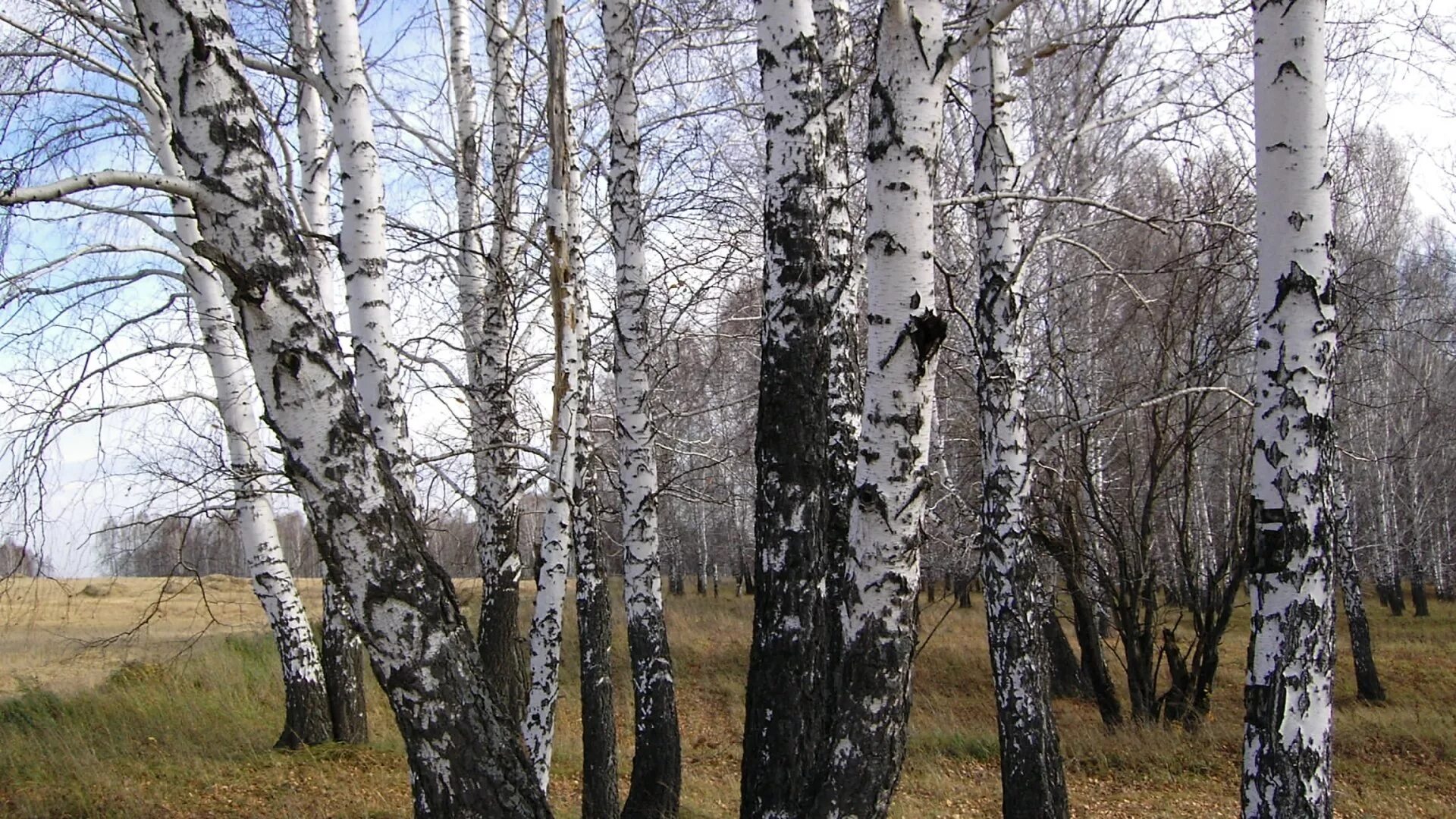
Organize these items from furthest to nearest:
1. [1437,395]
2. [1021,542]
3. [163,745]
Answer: [1437,395]
[163,745]
[1021,542]

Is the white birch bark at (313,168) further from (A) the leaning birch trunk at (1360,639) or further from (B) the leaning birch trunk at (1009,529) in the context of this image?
(A) the leaning birch trunk at (1360,639)

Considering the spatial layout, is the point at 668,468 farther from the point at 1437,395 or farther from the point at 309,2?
the point at 1437,395

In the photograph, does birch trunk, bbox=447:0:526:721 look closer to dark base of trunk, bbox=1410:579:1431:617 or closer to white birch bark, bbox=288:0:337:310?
white birch bark, bbox=288:0:337:310

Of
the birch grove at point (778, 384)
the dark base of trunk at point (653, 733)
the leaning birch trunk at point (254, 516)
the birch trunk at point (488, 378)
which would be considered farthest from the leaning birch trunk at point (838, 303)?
the leaning birch trunk at point (254, 516)

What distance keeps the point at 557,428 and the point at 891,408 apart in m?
3.06

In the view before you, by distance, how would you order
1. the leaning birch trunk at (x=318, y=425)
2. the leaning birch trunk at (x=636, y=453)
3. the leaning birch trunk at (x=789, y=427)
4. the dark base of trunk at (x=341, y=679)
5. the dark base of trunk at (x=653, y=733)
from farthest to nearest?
1. the dark base of trunk at (x=341, y=679)
2. the dark base of trunk at (x=653, y=733)
3. the leaning birch trunk at (x=636, y=453)
4. the leaning birch trunk at (x=789, y=427)
5. the leaning birch trunk at (x=318, y=425)

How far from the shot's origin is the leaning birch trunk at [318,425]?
2.66 metres

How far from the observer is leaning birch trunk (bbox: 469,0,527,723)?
6812 mm

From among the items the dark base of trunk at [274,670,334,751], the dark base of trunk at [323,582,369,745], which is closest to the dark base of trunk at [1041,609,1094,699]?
the dark base of trunk at [323,582,369,745]

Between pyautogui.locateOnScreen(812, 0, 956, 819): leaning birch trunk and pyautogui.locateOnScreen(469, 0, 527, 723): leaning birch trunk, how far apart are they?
12.0ft

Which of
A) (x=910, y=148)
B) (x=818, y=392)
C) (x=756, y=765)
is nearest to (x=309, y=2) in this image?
(x=818, y=392)

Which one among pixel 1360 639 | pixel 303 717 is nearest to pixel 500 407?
pixel 303 717

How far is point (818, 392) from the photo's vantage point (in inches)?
161

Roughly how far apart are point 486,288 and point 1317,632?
6.59m
